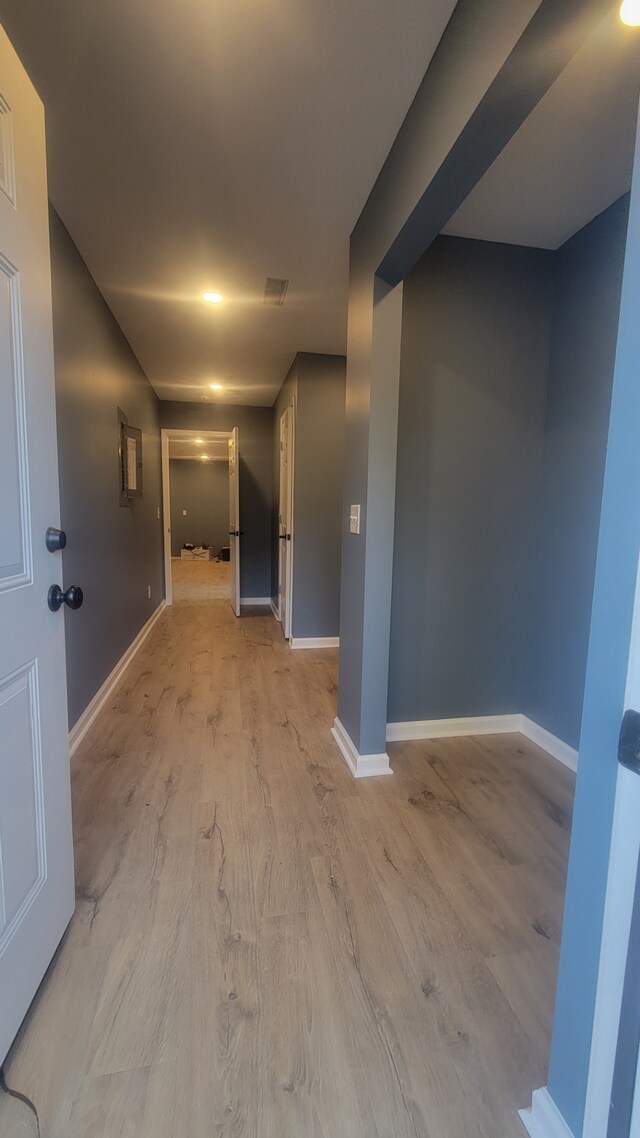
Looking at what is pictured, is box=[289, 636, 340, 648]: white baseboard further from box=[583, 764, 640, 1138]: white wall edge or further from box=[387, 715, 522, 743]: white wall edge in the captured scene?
box=[583, 764, 640, 1138]: white wall edge

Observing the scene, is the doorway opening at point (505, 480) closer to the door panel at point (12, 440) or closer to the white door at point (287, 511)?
the door panel at point (12, 440)

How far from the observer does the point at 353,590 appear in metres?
2.18

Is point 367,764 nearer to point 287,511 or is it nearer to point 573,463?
point 573,463

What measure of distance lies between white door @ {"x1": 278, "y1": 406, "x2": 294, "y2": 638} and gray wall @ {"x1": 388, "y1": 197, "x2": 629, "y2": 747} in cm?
180

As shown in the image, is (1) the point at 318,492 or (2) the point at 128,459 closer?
(2) the point at 128,459

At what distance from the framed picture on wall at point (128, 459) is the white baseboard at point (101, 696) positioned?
3.81ft

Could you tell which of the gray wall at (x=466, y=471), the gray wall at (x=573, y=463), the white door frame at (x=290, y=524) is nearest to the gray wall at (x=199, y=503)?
the white door frame at (x=290, y=524)

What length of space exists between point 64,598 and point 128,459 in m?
2.71

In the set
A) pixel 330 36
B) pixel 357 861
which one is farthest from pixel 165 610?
pixel 330 36

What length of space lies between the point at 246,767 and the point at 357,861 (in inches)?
28.8

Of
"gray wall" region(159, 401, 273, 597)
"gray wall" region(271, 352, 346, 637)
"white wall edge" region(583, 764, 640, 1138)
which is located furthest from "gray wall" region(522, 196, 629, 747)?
"gray wall" region(159, 401, 273, 597)

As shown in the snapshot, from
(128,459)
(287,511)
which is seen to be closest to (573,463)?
(287,511)

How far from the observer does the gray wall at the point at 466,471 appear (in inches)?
86.0

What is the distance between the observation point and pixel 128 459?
3.55 metres
